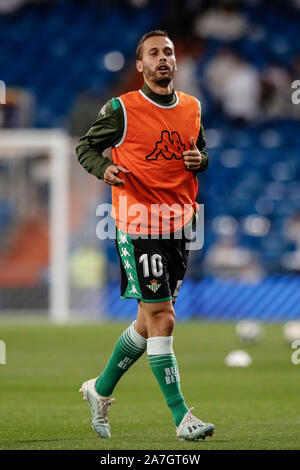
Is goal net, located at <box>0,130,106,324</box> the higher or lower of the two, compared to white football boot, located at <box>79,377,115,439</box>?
higher

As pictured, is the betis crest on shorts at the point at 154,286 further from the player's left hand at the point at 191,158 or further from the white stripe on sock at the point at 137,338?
the player's left hand at the point at 191,158

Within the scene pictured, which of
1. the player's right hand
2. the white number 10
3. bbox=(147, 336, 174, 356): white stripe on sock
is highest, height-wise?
the player's right hand

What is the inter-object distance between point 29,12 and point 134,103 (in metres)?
18.6

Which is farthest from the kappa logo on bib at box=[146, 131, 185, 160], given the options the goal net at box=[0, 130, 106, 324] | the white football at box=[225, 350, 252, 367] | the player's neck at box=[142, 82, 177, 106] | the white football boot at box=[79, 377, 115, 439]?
the goal net at box=[0, 130, 106, 324]

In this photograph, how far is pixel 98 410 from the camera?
5625 millimetres

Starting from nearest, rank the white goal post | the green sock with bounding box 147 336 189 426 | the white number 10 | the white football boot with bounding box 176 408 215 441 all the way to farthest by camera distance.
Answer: the white football boot with bounding box 176 408 215 441 < the green sock with bounding box 147 336 189 426 < the white number 10 < the white goal post

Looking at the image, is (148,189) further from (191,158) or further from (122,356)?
(122,356)

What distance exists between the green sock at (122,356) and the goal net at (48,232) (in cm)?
1218

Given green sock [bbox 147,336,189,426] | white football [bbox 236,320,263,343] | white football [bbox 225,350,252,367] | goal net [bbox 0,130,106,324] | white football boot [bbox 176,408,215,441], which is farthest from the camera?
goal net [bbox 0,130,106,324]

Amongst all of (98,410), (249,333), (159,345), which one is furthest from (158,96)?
(249,333)

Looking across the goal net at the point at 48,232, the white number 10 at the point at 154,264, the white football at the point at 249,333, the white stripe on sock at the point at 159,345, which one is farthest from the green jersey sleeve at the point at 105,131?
the goal net at the point at 48,232

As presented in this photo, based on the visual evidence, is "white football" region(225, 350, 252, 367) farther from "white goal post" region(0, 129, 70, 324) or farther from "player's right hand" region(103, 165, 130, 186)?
"white goal post" region(0, 129, 70, 324)

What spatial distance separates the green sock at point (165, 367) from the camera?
17.4ft

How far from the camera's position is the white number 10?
17.7 ft
